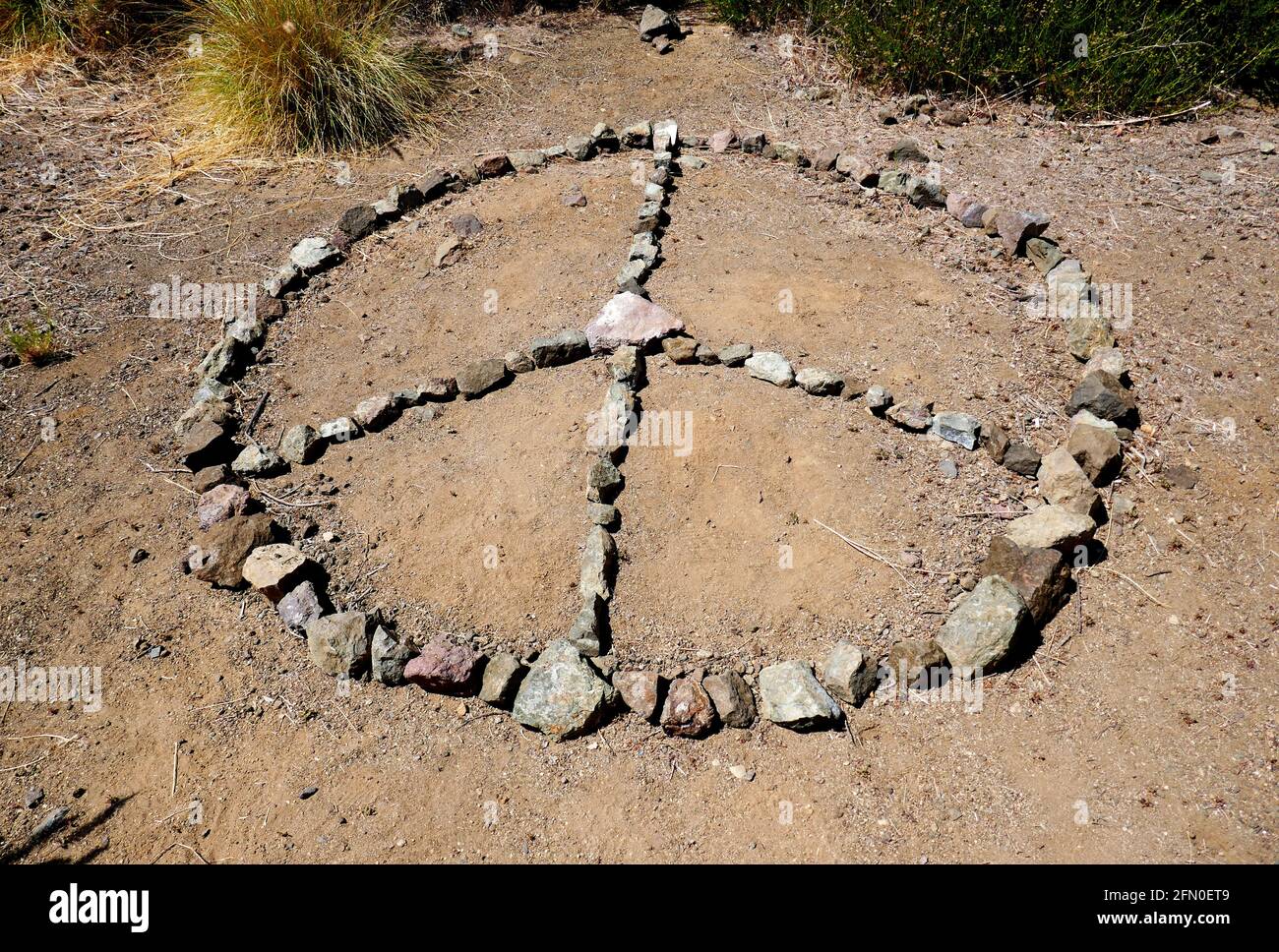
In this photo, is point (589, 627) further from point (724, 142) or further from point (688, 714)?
point (724, 142)

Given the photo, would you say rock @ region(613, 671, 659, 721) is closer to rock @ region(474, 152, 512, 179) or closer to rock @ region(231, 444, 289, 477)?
rock @ region(231, 444, 289, 477)

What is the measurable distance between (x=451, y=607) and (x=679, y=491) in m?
1.45

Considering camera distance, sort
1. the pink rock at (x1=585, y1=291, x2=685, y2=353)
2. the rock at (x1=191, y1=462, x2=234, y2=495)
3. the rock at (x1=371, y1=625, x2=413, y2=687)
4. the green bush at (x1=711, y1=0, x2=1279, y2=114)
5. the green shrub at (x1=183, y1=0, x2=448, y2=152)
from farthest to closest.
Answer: the green bush at (x1=711, y1=0, x2=1279, y2=114) → the green shrub at (x1=183, y1=0, x2=448, y2=152) → the pink rock at (x1=585, y1=291, x2=685, y2=353) → the rock at (x1=191, y1=462, x2=234, y2=495) → the rock at (x1=371, y1=625, x2=413, y2=687)


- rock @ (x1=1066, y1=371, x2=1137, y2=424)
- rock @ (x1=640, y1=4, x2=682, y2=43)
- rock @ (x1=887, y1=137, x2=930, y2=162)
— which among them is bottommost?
rock @ (x1=1066, y1=371, x2=1137, y2=424)

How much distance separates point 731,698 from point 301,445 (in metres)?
3.12

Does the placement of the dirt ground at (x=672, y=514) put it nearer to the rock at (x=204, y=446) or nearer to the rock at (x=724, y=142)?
the rock at (x=204, y=446)

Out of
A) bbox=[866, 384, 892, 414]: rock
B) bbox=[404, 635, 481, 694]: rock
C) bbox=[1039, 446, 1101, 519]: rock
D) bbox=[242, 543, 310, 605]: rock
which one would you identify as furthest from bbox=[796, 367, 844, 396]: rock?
bbox=[242, 543, 310, 605]: rock

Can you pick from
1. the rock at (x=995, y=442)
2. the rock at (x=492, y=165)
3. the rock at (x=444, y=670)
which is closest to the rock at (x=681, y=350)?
the rock at (x=995, y=442)

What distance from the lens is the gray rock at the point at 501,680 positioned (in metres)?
4.07

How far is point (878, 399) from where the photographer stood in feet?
17.3

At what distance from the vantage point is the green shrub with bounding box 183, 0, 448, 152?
25.3 ft

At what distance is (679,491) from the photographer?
494cm

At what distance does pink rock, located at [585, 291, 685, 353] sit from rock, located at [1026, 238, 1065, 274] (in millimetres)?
2850
